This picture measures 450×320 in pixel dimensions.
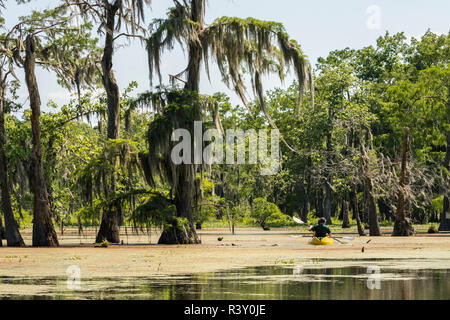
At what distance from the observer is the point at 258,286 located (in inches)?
503

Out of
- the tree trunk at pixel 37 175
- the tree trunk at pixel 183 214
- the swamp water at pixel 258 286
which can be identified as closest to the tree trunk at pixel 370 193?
the tree trunk at pixel 183 214

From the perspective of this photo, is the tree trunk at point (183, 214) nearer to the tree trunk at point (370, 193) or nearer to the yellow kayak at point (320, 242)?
the yellow kayak at point (320, 242)

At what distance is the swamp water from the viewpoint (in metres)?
11.2

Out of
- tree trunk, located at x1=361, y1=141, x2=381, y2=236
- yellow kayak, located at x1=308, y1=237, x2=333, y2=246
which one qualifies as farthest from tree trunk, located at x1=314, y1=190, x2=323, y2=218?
yellow kayak, located at x1=308, y1=237, x2=333, y2=246

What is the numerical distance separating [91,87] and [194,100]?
7.47 metres

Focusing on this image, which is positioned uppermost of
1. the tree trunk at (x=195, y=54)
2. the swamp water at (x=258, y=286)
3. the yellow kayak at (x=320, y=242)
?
the tree trunk at (x=195, y=54)

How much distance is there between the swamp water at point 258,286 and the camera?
36.9 feet

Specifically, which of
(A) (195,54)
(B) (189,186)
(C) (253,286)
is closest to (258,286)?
(C) (253,286)

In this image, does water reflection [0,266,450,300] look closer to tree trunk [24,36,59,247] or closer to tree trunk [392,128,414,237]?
tree trunk [24,36,59,247]

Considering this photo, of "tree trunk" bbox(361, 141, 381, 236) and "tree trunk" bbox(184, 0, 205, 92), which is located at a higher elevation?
"tree trunk" bbox(184, 0, 205, 92)

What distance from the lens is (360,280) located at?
13688mm

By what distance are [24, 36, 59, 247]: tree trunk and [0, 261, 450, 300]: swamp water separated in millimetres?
15298
